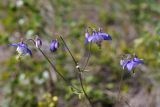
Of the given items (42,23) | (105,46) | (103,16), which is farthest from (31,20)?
(103,16)

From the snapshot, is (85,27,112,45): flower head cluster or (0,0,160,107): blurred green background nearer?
(85,27,112,45): flower head cluster

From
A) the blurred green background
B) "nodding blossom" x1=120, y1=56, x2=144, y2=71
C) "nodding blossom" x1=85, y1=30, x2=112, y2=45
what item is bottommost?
"nodding blossom" x1=120, y1=56, x2=144, y2=71

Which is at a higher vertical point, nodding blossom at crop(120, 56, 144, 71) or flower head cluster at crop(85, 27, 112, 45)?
flower head cluster at crop(85, 27, 112, 45)

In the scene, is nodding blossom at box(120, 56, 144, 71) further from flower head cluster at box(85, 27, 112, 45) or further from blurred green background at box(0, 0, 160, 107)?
blurred green background at box(0, 0, 160, 107)

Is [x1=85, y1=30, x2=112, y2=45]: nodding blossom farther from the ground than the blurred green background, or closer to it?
closer to it

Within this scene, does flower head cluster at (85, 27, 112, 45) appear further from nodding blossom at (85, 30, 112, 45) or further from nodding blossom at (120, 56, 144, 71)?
nodding blossom at (120, 56, 144, 71)

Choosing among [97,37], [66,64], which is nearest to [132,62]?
[97,37]

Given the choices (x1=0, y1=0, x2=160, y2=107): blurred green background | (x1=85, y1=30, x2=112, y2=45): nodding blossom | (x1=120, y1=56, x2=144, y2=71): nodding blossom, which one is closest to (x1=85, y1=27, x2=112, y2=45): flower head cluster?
(x1=85, y1=30, x2=112, y2=45): nodding blossom

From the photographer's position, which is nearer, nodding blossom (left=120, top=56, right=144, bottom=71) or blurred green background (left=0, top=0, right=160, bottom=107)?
nodding blossom (left=120, top=56, right=144, bottom=71)

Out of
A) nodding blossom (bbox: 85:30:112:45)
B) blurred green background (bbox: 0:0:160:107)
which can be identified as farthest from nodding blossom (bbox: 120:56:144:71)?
blurred green background (bbox: 0:0:160:107)

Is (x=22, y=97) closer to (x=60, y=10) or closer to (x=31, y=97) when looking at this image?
(x=31, y=97)

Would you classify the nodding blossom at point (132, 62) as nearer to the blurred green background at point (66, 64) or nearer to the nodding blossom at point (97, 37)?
the nodding blossom at point (97, 37)
